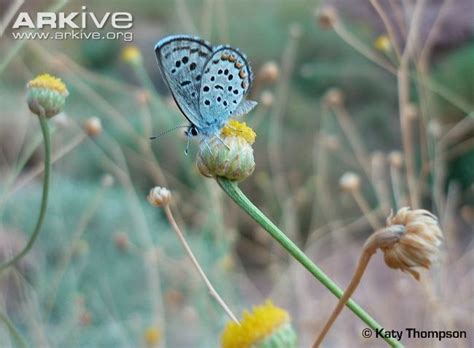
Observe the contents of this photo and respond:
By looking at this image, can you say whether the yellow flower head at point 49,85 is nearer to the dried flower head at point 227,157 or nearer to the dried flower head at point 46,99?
the dried flower head at point 46,99

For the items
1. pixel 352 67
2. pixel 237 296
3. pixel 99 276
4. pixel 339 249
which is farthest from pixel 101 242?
pixel 352 67

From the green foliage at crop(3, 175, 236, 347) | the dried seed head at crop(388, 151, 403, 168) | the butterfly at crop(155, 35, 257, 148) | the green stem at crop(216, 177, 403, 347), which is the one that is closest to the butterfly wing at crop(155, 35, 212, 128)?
the butterfly at crop(155, 35, 257, 148)

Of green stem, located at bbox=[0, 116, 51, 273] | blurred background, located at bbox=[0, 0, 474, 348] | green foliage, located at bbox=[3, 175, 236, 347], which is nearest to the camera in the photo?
green stem, located at bbox=[0, 116, 51, 273]

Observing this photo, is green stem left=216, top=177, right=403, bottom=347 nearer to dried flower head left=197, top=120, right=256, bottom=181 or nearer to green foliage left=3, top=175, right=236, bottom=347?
dried flower head left=197, top=120, right=256, bottom=181

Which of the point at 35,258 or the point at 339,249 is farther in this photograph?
the point at 339,249

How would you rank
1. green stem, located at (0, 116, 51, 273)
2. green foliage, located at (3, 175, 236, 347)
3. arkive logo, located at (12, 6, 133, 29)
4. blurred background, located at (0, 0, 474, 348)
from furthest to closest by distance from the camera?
green foliage, located at (3, 175, 236, 347) < blurred background, located at (0, 0, 474, 348) < arkive logo, located at (12, 6, 133, 29) < green stem, located at (0, 116, 51, 273)

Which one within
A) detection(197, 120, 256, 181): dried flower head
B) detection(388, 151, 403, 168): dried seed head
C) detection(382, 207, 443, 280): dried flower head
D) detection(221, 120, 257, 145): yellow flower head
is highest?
detection(388, 151, 403, 168): dried seed head

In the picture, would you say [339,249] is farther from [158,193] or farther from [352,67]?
[158,193]

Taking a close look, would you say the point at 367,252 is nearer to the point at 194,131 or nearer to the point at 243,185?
the point at 194,131
